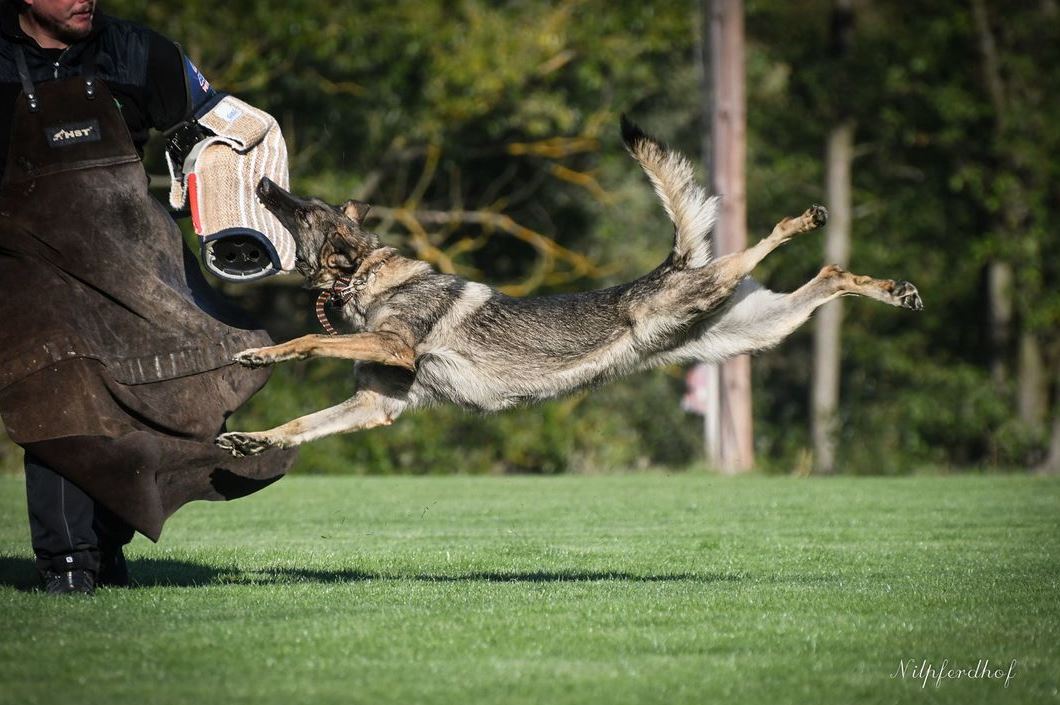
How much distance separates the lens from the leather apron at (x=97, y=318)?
17.5 feet

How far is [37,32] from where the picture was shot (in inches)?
215

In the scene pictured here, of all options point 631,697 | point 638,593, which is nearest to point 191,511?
point 638,593

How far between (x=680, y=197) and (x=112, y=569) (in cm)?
319

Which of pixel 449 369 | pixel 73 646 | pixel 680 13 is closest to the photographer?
pixel 73 646

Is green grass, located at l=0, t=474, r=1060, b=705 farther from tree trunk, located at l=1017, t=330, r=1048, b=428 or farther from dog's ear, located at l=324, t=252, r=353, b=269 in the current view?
tree trunk, located at l=1017, t=330, r=1048, b=428

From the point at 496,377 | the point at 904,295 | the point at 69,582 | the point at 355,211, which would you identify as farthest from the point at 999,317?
the point at 69,582

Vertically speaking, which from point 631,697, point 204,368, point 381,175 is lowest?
point 631,697

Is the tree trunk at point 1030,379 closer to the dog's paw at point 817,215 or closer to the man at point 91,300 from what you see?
the dog's paw at point 817,215

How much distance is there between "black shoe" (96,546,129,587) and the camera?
5.84m

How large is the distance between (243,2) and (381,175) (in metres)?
3.60

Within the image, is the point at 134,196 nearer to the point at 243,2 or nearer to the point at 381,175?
the point at 243,2

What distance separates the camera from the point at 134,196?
5.58 meters

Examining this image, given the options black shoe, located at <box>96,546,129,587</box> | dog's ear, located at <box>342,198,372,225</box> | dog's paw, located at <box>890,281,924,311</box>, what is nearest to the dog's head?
dog's ear, located at <box>342,198,372,225</box>

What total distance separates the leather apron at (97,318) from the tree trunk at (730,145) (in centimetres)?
1189
